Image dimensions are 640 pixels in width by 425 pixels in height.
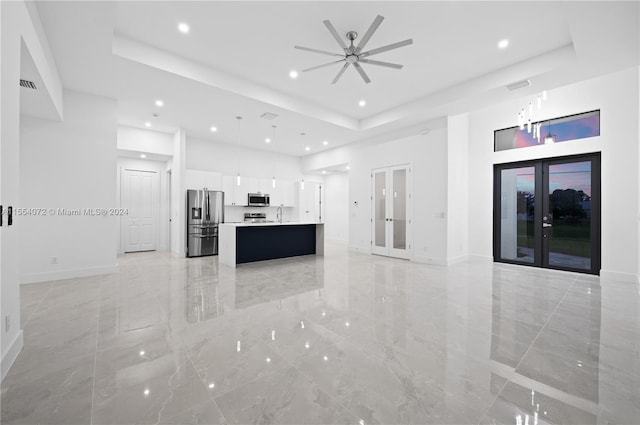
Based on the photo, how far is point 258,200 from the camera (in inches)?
339

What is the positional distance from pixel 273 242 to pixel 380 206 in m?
3.06

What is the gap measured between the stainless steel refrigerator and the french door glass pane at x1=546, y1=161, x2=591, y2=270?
7.91 metres

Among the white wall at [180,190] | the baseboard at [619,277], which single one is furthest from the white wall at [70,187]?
the baseboard at [619,277]

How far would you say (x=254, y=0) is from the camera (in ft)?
9.95

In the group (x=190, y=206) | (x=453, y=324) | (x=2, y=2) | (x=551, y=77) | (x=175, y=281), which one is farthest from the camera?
(x=190, y=206)

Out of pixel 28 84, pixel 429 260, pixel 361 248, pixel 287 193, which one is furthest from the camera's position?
pixel 287 193

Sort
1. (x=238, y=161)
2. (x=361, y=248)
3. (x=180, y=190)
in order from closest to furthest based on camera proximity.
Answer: (x=180, y=190), (x=361, y=248), (x=238, y=161)

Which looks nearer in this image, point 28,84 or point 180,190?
point 28,84

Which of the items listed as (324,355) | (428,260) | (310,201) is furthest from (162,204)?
(324,355)

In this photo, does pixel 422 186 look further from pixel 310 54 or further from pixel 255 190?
pixel 255 190

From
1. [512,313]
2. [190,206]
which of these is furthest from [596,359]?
[190,206]

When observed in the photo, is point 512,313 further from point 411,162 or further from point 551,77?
point 411,162

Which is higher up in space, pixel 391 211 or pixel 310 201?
pixel 310 201

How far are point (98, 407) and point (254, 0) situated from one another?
3885mm
